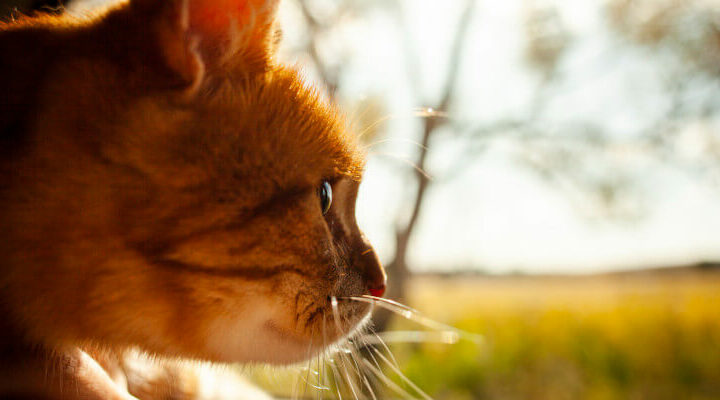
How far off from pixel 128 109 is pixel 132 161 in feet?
0.16

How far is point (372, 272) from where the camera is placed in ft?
1.85

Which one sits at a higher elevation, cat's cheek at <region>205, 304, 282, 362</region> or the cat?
the cat

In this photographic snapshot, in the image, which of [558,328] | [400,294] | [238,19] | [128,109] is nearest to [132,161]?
[128,109]

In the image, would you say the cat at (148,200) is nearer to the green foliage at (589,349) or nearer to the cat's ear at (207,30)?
the cat's ear at (207,30)

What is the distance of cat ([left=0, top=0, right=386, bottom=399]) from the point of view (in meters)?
0.39

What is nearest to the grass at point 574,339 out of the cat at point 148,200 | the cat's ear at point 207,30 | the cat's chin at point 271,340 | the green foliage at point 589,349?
the green foliage at point 589,349

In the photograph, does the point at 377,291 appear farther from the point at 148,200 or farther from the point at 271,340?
the point at 148,200

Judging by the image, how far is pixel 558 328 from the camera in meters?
1.17

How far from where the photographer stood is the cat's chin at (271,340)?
44cm

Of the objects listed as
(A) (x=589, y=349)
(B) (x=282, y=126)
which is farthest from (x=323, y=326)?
(A) (x=589, y=349)

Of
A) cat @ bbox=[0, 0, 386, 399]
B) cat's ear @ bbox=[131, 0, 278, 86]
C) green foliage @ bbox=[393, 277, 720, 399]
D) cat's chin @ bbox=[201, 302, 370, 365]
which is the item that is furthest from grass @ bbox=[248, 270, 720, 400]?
cat's ear @ bbox=[131, 0, 278, 86]

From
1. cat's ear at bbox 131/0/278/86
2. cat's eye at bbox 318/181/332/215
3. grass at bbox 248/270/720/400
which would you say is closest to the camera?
cat's ear at bbox 131/0/278/86

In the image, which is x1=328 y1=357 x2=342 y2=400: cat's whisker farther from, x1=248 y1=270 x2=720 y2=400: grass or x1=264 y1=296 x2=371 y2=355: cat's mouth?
x1=248 y1=270 x2=720 y2=400: grass

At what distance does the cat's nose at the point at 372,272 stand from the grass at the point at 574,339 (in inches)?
14.0
